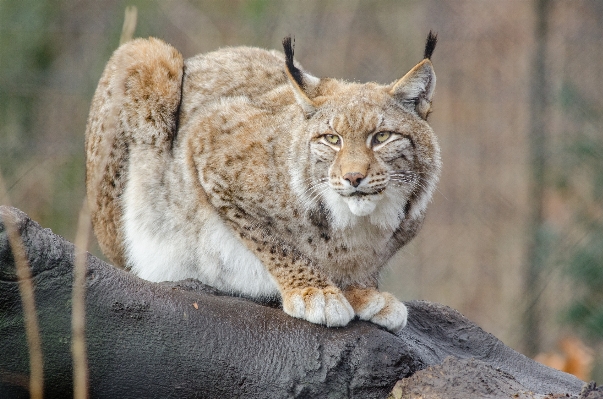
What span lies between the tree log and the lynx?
29cm

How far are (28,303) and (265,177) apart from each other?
1743mm

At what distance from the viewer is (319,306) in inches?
149

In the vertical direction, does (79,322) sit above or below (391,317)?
below

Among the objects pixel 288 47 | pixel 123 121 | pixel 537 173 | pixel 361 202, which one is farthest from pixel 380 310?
pixel 537 173

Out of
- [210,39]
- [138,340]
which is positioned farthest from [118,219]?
[210,39]

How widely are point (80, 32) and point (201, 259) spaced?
503 cm

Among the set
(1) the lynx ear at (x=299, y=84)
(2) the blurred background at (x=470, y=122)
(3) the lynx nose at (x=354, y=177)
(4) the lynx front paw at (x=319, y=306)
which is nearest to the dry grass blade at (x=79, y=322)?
(4) the lynx front paw at (x=319, y=306)

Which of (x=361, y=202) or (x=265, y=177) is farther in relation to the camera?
(x=265, y=177)

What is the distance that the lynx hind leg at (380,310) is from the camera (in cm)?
393

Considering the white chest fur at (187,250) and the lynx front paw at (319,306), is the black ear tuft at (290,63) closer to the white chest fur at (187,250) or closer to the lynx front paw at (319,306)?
the white chest fur at (187,250)

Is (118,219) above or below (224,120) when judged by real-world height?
below

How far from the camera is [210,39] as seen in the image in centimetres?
865

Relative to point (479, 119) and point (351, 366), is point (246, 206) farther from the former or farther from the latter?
point (479, 119)

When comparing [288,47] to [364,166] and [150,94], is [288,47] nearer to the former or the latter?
[364,166]
